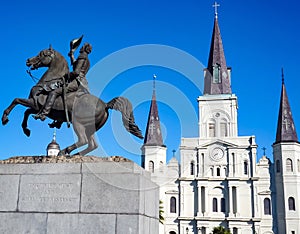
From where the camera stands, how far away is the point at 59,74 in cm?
842

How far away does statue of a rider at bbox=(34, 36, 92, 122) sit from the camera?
800cm

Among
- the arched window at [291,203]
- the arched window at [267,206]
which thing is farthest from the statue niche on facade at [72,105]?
the arched window at [267,206]

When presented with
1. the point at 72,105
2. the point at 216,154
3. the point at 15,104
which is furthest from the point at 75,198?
the point at 216,154

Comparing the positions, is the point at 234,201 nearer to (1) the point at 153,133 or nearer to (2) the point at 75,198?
(1) the point at 153,133

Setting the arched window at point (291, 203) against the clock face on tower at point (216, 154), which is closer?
the arched window at point (291, 203)

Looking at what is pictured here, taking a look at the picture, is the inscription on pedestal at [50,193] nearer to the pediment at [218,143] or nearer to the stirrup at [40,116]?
the stirrup at [40,116]

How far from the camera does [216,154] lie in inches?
2172

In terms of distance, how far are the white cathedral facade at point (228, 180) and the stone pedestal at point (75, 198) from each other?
42.3 metres

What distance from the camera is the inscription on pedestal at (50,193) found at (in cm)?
704

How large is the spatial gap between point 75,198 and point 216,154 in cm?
4943

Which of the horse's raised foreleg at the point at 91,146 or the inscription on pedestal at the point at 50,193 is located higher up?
the horse's raised foreleg at the point at 91,146

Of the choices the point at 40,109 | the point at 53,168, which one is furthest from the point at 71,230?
the point at 40,109

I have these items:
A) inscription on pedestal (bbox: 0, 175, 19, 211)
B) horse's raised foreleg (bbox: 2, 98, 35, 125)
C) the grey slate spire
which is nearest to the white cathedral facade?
the grey slate spire

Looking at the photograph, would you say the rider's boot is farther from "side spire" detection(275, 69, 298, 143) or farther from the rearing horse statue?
"side spire" detection(275, 69, 298, 143)
